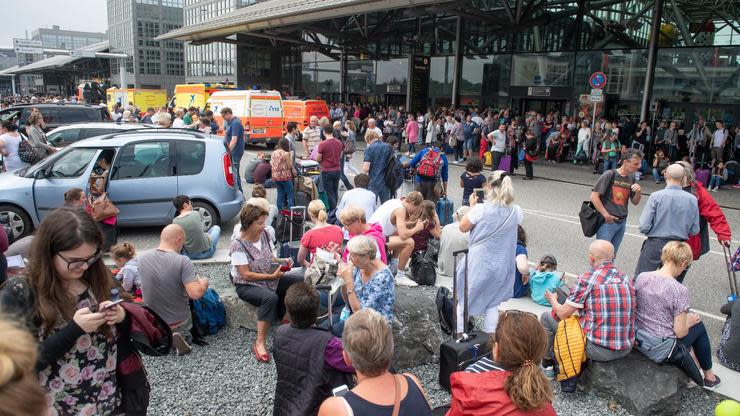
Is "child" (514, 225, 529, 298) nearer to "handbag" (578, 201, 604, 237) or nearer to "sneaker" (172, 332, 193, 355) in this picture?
"handbag" (578, 201, 604, 237)

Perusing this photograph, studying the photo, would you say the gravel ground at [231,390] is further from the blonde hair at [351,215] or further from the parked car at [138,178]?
the parked car at [138,178]

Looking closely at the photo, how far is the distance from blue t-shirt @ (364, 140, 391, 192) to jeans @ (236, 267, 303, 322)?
14.3 ft

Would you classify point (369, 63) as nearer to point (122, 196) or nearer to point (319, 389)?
point (122, 196)

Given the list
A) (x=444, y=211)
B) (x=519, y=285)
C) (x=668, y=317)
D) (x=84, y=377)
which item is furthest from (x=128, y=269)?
(x=444, y=211)

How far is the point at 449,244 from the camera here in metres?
6.77

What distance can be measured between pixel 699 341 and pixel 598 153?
14.6m

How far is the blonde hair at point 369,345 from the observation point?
2451 mm

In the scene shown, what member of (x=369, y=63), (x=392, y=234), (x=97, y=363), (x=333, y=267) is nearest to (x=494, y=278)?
(x=333, y=267)

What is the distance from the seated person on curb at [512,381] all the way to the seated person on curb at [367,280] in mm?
1483

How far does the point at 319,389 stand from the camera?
10.1ft

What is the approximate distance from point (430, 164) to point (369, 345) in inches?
271

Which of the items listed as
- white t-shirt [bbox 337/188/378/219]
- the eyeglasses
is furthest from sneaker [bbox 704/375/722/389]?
the eyeglasses

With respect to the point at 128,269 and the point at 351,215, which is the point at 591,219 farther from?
the point at 128,269

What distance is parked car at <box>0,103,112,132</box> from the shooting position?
14414 mm
